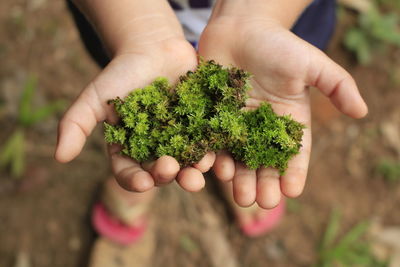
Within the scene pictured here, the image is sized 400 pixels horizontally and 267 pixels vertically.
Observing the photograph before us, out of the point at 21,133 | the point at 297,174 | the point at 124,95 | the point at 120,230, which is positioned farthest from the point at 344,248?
the point at 21,133

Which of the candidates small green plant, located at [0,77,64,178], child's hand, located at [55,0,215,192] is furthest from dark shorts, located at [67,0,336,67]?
small green plant, located at [0,77,64,178]

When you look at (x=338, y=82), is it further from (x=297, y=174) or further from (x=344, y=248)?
(x=344, y=248)

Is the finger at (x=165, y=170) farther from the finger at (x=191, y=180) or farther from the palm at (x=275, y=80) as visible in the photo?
the palm at (x=275, y=80)

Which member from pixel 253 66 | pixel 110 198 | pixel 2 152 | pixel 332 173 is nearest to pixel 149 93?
pixel 253 66

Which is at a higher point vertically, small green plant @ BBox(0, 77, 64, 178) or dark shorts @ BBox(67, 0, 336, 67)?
dark shorts @ BBox(67, 0, 336, 67)

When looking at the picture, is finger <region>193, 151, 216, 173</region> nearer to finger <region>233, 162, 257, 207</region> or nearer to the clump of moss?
the clump of moss

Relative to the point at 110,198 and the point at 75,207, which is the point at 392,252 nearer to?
the point at 110,198
